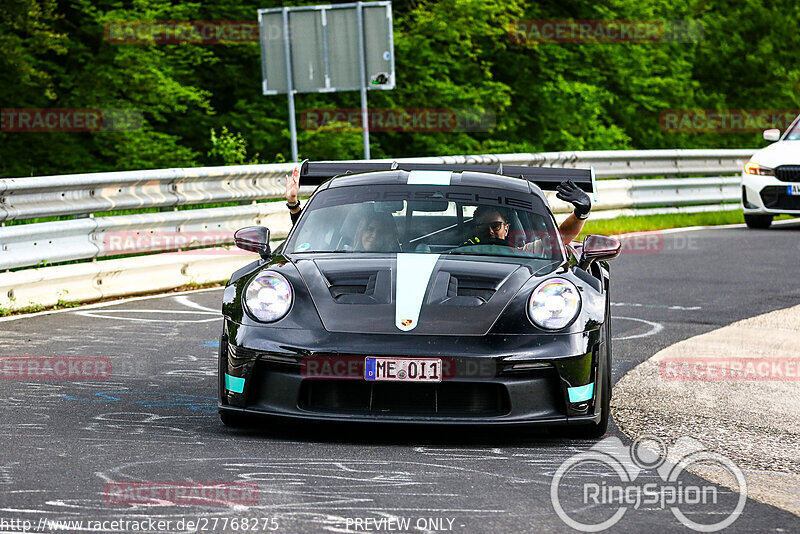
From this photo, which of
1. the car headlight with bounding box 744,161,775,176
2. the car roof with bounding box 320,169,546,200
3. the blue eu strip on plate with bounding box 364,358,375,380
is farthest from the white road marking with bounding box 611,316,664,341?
the car headlight with bounding box 744,161,775,176

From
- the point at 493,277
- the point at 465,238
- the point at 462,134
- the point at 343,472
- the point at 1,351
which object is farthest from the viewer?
the point at 462,134

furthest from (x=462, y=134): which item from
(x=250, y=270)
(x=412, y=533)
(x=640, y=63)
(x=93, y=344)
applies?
(x=412, y=533)

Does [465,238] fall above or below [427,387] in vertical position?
above

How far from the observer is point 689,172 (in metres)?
21.2

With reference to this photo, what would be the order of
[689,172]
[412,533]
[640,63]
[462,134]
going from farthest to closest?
[640,63]
[462,134]
[689,172]
[412,533]

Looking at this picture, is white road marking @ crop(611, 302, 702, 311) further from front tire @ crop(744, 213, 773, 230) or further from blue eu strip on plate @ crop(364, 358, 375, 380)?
front tire @ crop(744, 213, 773, 230)

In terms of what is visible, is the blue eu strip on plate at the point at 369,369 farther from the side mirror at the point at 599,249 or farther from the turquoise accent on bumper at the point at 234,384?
the side mirror at the point at 599,249

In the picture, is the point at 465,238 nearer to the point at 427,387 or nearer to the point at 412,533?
the point at 427,387

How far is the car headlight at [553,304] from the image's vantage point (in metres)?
6.08

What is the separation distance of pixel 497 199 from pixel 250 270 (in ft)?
4.54

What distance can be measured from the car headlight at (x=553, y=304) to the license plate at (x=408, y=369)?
0.52 metres

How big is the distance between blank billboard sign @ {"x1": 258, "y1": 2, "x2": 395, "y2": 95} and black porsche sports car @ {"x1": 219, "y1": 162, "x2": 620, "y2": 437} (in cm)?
1407

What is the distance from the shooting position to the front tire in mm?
19078

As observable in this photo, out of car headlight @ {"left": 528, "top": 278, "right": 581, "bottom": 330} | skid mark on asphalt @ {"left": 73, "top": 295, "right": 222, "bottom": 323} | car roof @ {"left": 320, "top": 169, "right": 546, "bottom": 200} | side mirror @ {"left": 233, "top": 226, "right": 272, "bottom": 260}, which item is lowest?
skid mark on asphalt @ {"left": 73, "top": 295, "right": 222, "bottom": 323}
